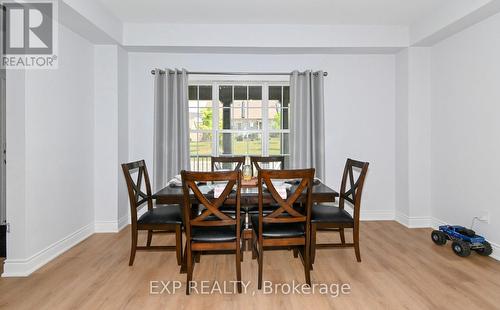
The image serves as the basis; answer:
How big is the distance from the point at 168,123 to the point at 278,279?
99.6 inches

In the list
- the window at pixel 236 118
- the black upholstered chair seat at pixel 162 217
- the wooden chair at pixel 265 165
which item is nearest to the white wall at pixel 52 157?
the black upholstered chair seat at pixel 162 217

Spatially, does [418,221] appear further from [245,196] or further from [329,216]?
[245,196]

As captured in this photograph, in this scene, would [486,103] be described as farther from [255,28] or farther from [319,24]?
[255,28]

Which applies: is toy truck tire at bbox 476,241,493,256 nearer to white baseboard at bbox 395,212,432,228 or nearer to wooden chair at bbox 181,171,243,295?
white baseboard at bbox 395,212,432,228

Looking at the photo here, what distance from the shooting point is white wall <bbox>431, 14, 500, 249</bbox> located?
2947mm

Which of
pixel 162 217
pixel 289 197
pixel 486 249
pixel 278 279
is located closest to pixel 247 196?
pixel 289 197

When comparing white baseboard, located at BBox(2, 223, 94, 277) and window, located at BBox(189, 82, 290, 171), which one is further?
window, located at BBox(189, 82, 290, 171)

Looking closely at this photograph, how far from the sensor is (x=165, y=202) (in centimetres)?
250

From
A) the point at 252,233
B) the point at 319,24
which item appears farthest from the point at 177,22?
the point at 252,233

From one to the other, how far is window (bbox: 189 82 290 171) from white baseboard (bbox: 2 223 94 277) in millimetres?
1713

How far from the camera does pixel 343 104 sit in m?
4.23

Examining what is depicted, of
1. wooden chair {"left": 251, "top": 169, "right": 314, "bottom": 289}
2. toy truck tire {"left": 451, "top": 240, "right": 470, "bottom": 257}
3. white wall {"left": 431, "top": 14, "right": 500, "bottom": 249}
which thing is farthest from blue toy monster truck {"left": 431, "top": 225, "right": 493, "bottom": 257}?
wooden chair {"left": 251, "top": 169, "right": 314, "bottom": 289}

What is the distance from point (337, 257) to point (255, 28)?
116 inches

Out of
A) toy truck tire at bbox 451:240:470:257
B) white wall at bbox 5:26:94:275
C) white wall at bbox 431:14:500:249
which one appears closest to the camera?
white wall at bbox 5:26:94:275
